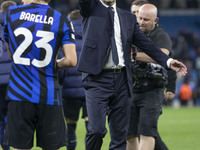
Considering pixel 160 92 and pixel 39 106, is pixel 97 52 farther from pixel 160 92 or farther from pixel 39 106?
pixel 160 92

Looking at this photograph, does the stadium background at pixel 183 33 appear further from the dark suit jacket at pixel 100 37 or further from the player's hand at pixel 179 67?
the player's hand at pixel 179 67

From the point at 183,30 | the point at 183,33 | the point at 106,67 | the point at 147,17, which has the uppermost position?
the point at 147,17

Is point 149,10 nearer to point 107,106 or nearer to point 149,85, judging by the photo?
point 149,85

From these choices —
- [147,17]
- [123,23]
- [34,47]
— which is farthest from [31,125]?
[147,17]

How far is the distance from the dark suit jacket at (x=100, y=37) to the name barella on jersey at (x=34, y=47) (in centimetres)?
71

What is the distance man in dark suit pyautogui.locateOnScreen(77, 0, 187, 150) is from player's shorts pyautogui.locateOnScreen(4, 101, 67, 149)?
75 cm

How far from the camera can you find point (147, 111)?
5898 mm

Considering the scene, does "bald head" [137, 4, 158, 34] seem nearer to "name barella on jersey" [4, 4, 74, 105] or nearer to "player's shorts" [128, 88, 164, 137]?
"player's shorts" [128, 88, 164, 137]

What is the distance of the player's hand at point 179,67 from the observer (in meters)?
4.77

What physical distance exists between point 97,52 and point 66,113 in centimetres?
255

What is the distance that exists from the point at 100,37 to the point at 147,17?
46.9 inches

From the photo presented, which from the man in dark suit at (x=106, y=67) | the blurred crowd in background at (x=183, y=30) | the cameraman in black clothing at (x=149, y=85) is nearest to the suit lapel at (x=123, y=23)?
the man in dark suit at (x=106, y=67)

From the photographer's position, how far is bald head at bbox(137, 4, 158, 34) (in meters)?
5.89

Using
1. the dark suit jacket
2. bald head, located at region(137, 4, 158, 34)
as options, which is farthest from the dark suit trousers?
bald head, located at region(137, 4, 158, 34)
